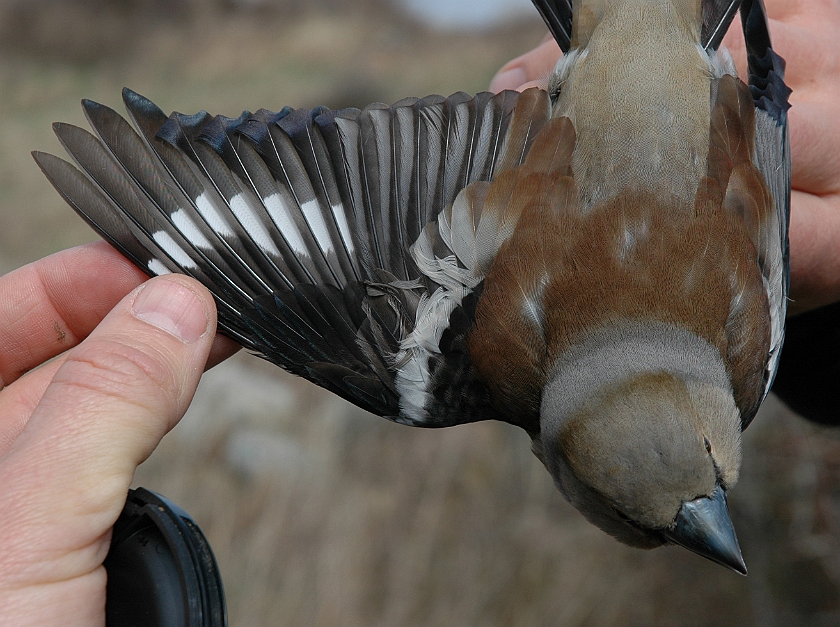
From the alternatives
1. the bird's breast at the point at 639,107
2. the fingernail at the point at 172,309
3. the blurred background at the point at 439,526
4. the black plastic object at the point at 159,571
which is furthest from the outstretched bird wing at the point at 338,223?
the blurred background at the point at 439,526

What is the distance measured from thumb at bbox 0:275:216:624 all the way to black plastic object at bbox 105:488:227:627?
6 centimetres

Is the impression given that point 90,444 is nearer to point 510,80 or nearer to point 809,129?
point 510,80

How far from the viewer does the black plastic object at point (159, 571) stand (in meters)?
1.77

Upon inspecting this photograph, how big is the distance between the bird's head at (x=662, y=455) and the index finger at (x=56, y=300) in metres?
1.69

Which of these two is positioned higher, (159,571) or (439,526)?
(159,571)

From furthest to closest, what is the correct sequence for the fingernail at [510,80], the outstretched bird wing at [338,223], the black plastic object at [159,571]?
the fingernail at [510,80] < the outstretched bird wing at [338,223] < the black plastic object at [159,571]

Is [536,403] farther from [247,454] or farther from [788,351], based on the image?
[247,454]

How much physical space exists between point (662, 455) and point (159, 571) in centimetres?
135

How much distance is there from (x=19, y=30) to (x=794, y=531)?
18.4m

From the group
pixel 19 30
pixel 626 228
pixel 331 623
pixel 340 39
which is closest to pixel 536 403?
pixel 626 228

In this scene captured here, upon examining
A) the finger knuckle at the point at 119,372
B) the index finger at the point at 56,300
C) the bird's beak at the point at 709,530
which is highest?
the finger knuckle at the point at 119,372

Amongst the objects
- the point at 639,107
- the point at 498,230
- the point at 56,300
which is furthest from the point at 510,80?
the point at 56,300

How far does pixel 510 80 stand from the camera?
3.59m

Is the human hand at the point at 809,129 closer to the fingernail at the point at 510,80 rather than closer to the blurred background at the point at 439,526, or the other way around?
the fingernail at the point at 510,80
